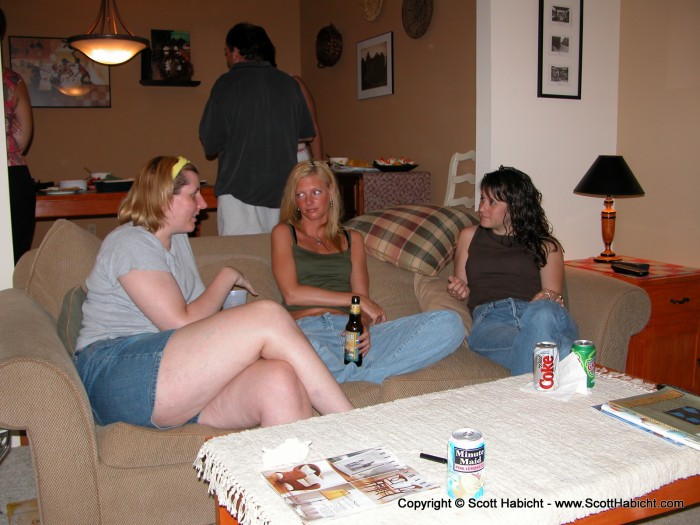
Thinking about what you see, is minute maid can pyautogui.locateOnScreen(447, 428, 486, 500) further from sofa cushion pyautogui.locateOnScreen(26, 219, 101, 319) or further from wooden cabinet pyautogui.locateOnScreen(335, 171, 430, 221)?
wooden cabinet pyautogui.locateOnScreen(335, 171, 430, 221)

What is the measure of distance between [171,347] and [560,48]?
8.16 feet

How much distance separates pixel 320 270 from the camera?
2.48 metres

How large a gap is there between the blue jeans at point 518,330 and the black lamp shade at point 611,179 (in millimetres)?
960

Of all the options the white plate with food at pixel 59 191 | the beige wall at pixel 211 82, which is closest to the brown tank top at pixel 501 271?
the beige wall at pixel 211 82

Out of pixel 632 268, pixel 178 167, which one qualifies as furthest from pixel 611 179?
pixel 178 167

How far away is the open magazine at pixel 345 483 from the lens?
3.77 feet

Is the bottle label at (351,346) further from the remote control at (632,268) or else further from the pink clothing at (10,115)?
the pink clothing at (10,115)

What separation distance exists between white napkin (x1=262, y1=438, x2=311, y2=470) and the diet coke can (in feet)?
2.29

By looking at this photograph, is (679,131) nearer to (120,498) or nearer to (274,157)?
(274,157)

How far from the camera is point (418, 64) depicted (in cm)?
457

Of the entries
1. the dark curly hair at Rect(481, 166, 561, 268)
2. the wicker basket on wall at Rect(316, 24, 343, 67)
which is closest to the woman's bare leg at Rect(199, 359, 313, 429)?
the dark curly hair at Rect(481, 166, 561, 268)

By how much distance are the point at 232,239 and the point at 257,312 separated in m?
0.95

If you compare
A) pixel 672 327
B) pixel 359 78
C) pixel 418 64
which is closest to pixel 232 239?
pixel 672 327

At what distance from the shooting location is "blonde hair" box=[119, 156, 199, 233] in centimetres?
192
